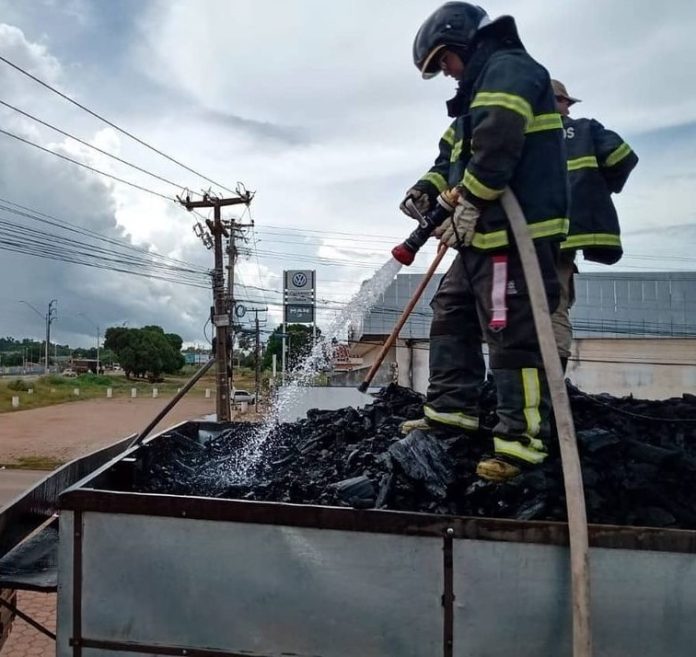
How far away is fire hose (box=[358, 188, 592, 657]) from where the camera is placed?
1.33 m

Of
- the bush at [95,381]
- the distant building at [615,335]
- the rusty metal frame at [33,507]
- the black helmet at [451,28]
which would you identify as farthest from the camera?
the bush at [95,381]

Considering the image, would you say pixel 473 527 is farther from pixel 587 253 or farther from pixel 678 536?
pixel 587 253

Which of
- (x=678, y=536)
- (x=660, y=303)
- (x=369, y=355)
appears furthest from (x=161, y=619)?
(x=660, y=303)

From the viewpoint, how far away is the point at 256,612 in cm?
147

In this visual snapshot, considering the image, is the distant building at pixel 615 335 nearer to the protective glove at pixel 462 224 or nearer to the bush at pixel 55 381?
the protective glove at pixel 462 224

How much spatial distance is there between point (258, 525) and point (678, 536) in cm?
97

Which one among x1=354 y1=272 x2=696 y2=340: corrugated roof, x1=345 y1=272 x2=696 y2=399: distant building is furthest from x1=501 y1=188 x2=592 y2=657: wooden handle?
x1=354 y1=272 x2=696 y2=340: corrugated roof

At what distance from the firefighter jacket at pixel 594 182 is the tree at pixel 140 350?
69.4 m

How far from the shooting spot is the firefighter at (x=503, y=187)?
6.46 ft

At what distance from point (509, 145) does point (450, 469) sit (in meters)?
1.05

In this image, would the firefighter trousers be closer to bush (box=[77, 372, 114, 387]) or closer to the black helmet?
the black helmet

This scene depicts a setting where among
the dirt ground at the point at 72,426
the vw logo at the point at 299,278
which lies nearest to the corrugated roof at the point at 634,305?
the vw logo at the point at 299,278

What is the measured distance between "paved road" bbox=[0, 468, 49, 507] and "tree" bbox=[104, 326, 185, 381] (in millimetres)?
54546

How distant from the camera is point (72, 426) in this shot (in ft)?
90.4
